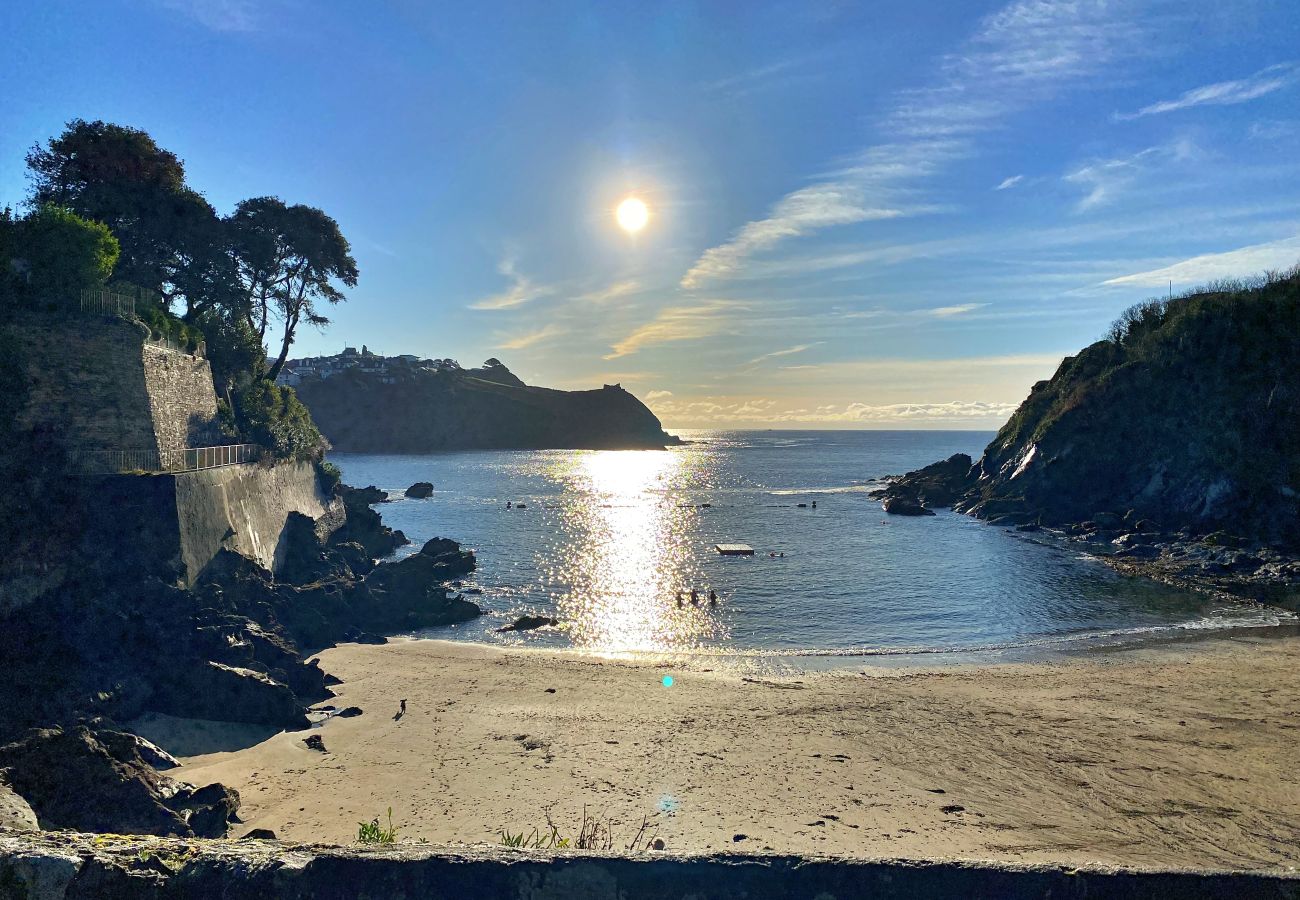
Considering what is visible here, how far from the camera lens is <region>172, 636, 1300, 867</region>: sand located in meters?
12.9

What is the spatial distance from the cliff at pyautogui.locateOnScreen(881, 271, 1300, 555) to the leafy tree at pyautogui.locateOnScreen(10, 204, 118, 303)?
59774mm

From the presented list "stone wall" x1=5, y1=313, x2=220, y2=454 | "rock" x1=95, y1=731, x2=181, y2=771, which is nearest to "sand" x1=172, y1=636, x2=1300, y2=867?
"rock" x1=95, y1=731, x2=181, y2=771

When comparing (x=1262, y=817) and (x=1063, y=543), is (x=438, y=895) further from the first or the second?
(x=1063, y=543)

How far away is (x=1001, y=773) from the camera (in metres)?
15.6

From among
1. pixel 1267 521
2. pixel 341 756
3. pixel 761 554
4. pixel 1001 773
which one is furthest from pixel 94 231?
pixel 1267 521

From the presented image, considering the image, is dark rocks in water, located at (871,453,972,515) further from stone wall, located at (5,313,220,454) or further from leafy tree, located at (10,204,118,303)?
leafy tree, located at (10,204,118,303)

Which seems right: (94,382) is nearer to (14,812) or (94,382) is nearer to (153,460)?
(153,460)

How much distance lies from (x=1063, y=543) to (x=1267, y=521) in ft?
37.8

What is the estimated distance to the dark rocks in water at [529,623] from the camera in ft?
99.0

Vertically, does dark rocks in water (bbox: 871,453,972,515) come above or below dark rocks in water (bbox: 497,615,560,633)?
above

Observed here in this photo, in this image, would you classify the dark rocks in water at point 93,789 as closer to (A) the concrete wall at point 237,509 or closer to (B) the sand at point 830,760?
(B) the sand at point 830,760

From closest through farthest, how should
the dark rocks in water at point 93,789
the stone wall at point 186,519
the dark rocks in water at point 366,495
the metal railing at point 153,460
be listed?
the dark rocks in water at point 93,789
the stone wall at point 186,519
the metal railing at point 153,460
the dark rocks in water at point 366,495

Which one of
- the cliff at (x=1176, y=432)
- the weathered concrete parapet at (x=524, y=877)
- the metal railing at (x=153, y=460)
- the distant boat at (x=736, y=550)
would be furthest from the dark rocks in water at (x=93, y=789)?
the cliff at (x=1176, y=432)

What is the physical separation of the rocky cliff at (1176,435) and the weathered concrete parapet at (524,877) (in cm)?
4528
